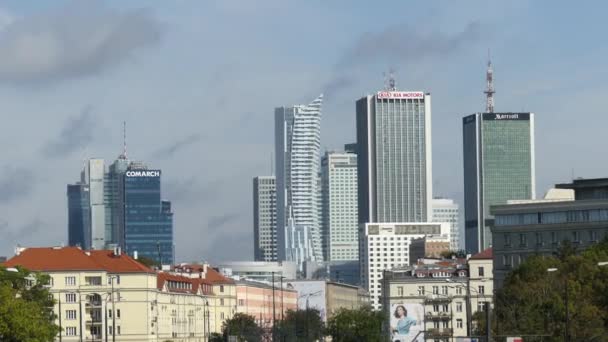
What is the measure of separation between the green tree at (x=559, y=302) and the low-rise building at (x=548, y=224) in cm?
3391

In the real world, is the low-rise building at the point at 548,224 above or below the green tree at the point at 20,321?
above

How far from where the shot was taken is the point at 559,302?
124 metres

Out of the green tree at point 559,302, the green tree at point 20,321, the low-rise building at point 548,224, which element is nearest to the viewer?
the green tree at point 559,302

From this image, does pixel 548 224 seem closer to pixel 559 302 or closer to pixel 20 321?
pixel 559 302

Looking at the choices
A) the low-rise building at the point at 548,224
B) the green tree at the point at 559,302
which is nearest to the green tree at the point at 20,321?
the green tree at the point at 559,302

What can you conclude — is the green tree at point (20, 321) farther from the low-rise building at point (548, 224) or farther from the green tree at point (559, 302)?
the low-rise building at point (548, 224)

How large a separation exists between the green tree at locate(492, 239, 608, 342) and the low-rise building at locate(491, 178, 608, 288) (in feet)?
111

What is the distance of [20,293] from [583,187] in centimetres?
5805

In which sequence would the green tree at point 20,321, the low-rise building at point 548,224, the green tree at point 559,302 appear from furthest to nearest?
the low-rise building at point 548,224 → the green tree at point 20,321 → the green tree at point 559,302

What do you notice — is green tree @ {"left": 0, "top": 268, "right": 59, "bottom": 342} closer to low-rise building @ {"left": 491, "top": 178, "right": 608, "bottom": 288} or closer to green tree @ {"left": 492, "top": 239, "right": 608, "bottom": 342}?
green tree @ {"left": 492, "top": 239, "right": 608, "bottom": 342}

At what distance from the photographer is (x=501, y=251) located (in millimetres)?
187625

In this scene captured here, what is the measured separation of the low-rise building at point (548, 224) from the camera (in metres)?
179

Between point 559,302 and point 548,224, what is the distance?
59.5 m

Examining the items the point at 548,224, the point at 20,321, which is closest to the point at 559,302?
the point at 20,321
